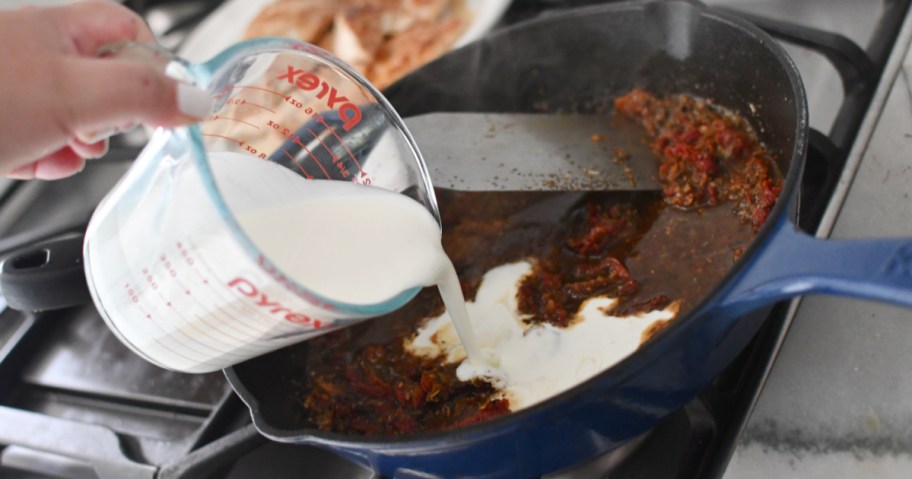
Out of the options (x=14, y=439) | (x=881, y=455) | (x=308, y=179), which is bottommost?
(x=14, y=439)

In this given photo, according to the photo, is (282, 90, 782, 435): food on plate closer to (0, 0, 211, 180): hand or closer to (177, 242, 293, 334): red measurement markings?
(177, 242, 293, 334): red measurement markings

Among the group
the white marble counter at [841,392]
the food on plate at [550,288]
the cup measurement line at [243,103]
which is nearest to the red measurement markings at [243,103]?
the cup measurement line at [243,103]

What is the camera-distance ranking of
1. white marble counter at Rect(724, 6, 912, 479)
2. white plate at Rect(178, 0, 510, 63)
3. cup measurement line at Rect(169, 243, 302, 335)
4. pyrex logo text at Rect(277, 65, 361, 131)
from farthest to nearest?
A: white plate at Rect(178, 0, 510, 63), pyrex logo text at Rect(277, 65, 361, 131), white marble counter at Rect(724, 6, 912, 479), cup measurement line at Rect(169, 243, 302, 335)

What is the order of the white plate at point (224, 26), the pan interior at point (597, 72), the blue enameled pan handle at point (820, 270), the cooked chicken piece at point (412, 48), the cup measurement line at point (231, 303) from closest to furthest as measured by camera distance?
the blue enameled pan handle at point (820, 270) → the cup measurement line at point (231, 303) → the pan interior at point (597, 72) → the cooked chicken piece at point (412, 48) → the white plate at point (224, 26)

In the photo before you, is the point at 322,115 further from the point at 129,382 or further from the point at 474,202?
the point at 129,382

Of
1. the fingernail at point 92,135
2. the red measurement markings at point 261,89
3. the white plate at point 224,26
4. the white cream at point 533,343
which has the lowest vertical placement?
the white plate at point 224,26

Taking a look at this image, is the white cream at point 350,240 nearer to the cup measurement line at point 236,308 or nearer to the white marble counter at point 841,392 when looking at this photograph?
the cup measurement line at point 236,308

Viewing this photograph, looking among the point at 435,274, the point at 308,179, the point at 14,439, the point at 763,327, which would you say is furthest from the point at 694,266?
the point at 14,439

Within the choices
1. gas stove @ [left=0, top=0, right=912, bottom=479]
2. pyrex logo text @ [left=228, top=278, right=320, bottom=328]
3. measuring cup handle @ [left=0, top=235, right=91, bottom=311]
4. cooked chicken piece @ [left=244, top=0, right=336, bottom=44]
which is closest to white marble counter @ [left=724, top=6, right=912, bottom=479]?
gas stove @ [left=0, top=0, right=912, bottom=479]

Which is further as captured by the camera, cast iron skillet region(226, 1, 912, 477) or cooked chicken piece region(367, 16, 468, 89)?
cooked chicken piece region(367, 16, 468, 89)
